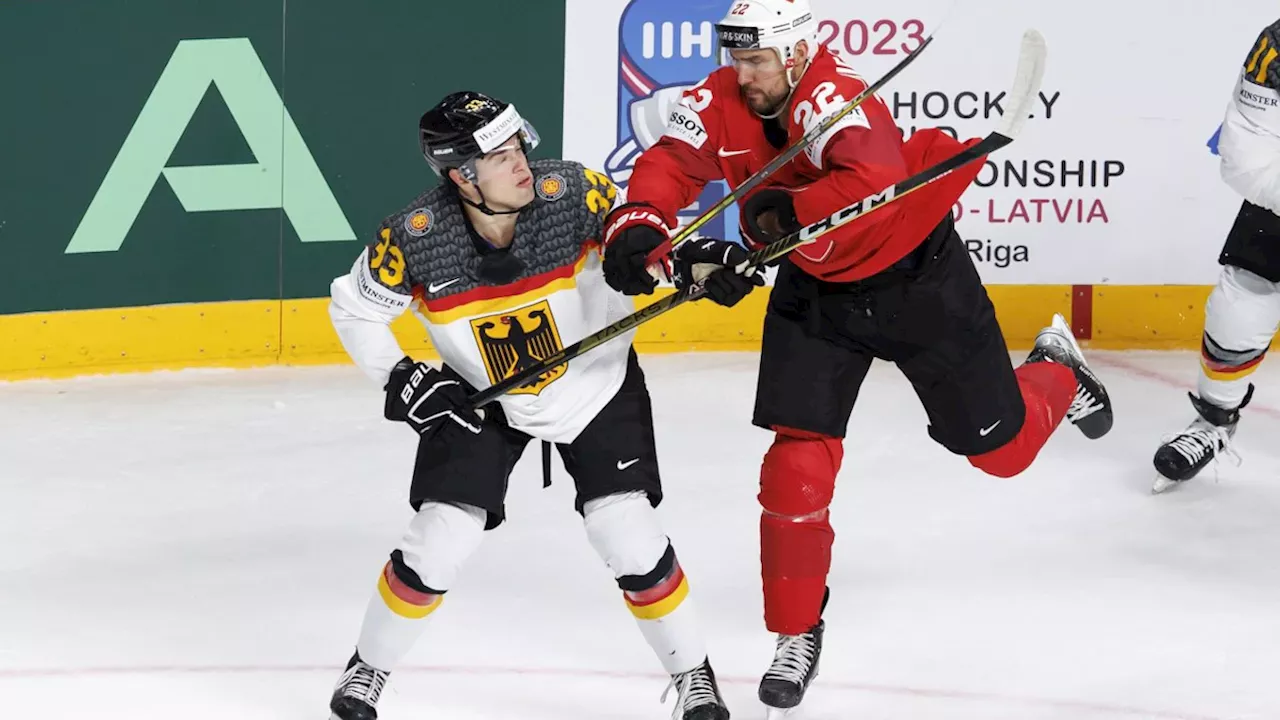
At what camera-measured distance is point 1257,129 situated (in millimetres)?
4258

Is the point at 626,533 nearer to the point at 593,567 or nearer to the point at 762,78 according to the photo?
the point at 762,78

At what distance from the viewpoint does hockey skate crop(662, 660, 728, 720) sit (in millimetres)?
3363

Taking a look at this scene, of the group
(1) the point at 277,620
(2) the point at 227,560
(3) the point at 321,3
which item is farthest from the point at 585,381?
(3) the point at 321,3

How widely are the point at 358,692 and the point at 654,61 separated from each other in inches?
114

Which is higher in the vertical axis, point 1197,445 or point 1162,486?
point 1197,445

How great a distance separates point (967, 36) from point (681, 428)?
60.5 inches

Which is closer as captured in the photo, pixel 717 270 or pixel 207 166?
pixel 717 270

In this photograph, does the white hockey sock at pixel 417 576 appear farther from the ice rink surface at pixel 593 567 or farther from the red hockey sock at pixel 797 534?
the red hockey sock at pixel 797 534

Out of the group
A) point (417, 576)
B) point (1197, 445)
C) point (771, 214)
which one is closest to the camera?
point (417, 576)

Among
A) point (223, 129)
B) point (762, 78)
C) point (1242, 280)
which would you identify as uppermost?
point (762, 78)

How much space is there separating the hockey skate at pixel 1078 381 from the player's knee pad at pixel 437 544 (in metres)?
1.55

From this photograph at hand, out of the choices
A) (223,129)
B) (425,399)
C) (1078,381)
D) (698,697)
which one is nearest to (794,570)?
(698,697)

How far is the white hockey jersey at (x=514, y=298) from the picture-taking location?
328cm

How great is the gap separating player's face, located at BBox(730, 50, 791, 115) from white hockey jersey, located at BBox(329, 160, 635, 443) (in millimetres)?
302
